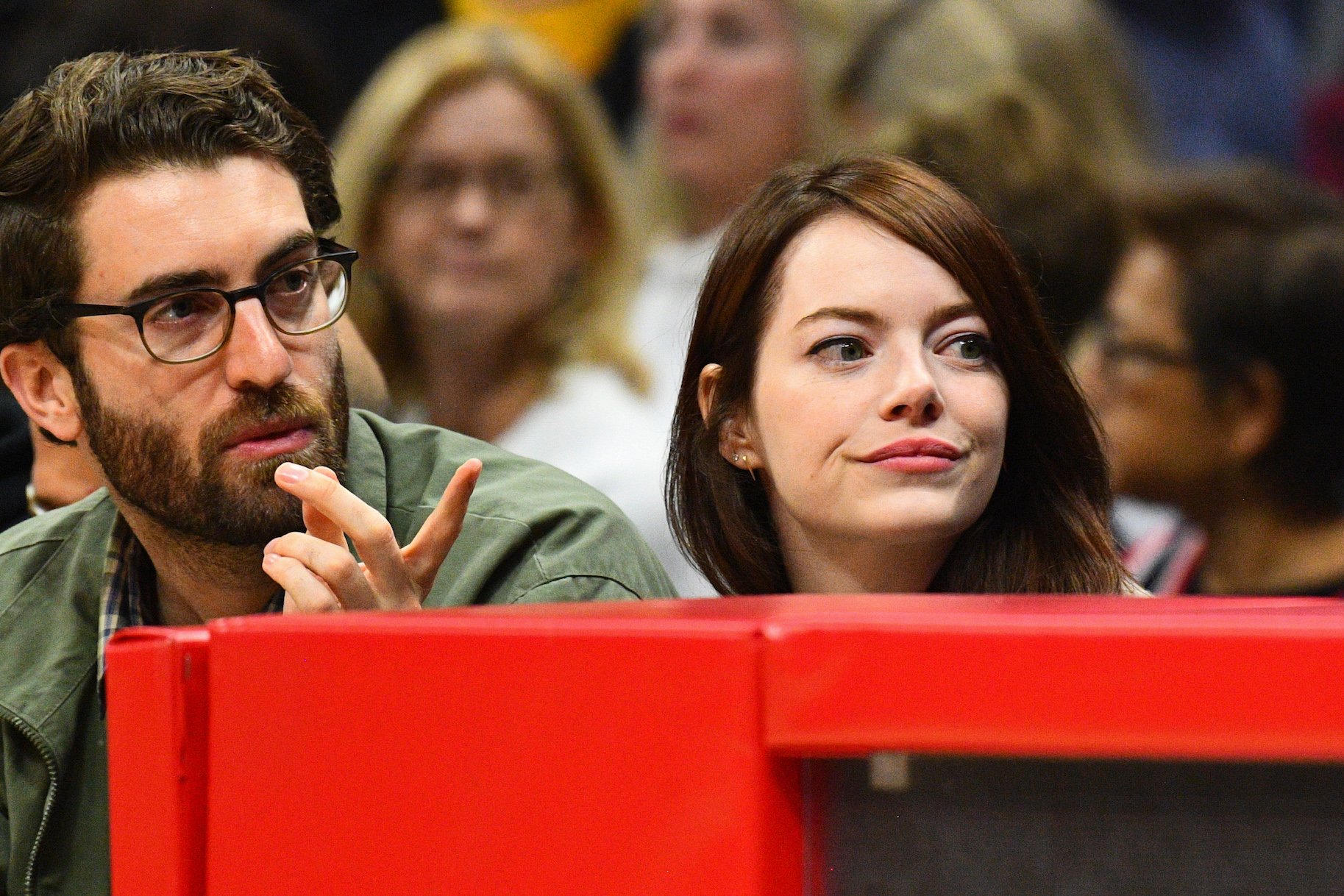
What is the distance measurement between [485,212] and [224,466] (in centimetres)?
238

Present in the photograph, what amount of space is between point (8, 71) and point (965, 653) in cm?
395

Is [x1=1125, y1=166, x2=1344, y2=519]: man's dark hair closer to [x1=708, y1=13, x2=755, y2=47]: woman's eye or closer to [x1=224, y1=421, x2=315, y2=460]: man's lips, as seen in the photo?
[x1=708, y1=13, x2=755, y2=47]: woman's eye

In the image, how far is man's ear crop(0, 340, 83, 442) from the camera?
1.93m

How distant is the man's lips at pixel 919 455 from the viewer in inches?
63.6

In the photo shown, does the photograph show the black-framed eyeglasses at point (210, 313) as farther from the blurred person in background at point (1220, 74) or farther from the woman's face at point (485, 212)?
the blurred person in background at point (1220, 74)

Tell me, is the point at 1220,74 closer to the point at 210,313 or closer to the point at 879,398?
the point at 879,398

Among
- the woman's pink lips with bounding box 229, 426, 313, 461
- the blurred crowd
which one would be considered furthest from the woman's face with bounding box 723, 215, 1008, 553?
the blurred crowd

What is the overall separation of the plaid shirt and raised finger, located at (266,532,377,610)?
52 centimetres

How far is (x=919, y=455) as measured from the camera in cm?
162

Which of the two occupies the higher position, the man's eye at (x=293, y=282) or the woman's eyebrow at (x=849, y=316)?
the man's eye at (x=293, y=282)

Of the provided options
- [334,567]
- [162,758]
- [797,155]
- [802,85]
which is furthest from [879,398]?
[802,85]

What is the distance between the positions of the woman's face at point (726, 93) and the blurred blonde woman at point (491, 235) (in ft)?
0.68

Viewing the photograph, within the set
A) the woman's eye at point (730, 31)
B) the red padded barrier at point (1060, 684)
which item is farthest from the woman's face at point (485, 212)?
the red padded barrier at point (1060, 684)

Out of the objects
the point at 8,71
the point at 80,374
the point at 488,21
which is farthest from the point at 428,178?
the point at 80,374
